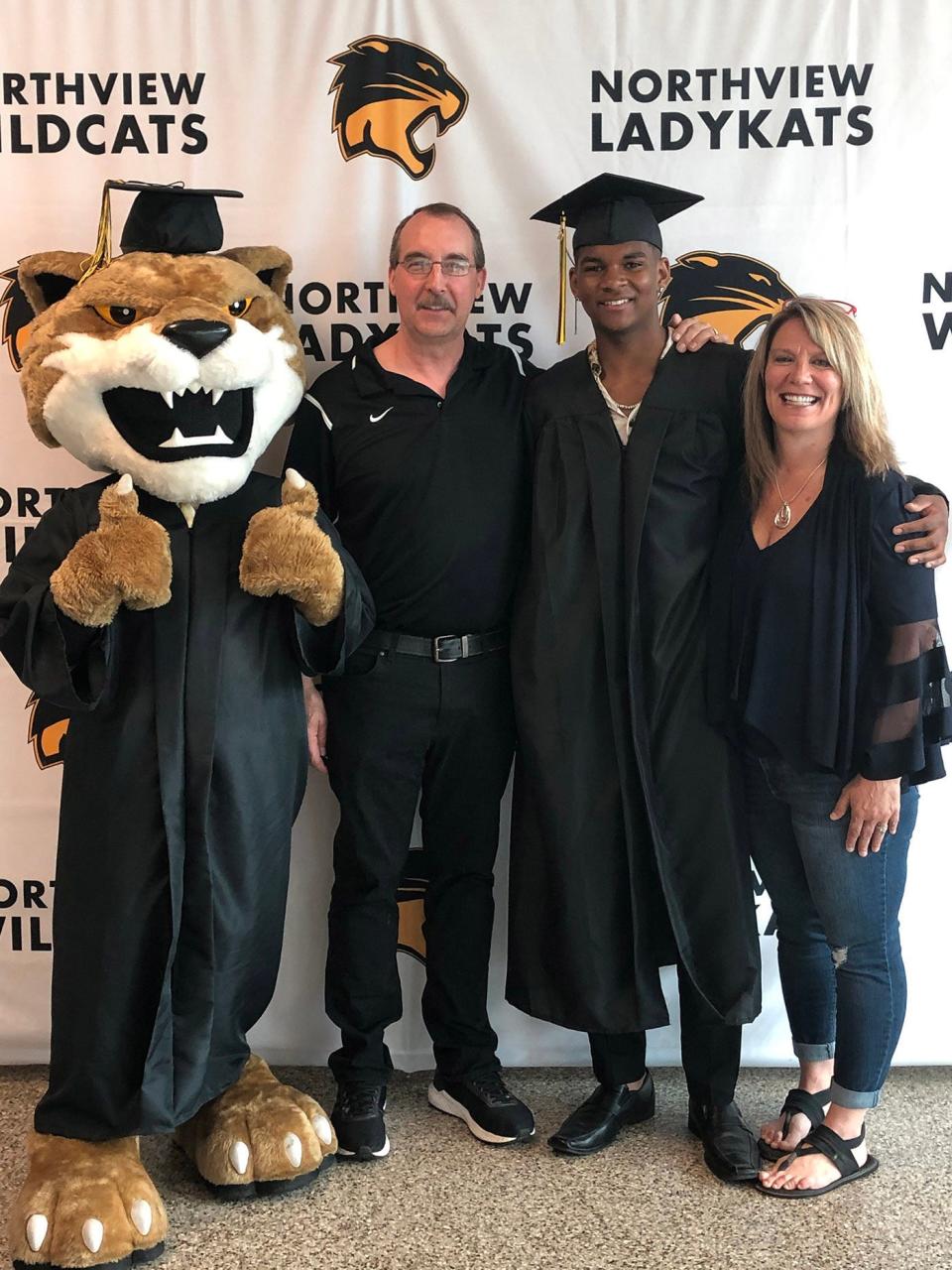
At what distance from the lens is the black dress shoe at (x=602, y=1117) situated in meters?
2.28

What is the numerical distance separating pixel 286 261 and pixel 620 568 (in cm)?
86

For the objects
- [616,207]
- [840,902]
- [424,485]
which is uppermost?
[616,207]

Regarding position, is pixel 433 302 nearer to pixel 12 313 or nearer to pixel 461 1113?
pixel 12 313

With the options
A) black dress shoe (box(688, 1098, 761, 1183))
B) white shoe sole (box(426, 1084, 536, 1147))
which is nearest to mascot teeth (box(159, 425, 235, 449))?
white shoe sole (box(426, 1084, 536, 1147))

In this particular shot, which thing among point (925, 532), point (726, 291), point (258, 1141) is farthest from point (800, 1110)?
point (726, 291)

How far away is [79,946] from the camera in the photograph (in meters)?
2.01

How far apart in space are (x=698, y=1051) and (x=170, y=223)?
71.0 inches

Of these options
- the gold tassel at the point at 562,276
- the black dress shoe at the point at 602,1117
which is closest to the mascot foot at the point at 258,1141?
the black dress shoe at the point at 602,1117

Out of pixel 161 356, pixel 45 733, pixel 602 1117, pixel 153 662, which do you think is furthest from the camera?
pixel 45 733

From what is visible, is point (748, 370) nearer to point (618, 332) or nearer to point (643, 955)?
point (618, 332)

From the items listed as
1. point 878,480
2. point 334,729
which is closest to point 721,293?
point 878,480

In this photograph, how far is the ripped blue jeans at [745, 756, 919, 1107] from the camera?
2.08m

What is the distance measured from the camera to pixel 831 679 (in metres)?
2.01

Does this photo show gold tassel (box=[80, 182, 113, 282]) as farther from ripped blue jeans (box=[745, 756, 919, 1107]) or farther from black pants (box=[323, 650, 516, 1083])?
ripped blue jeans (box=[745, 756, 919, 1107])
